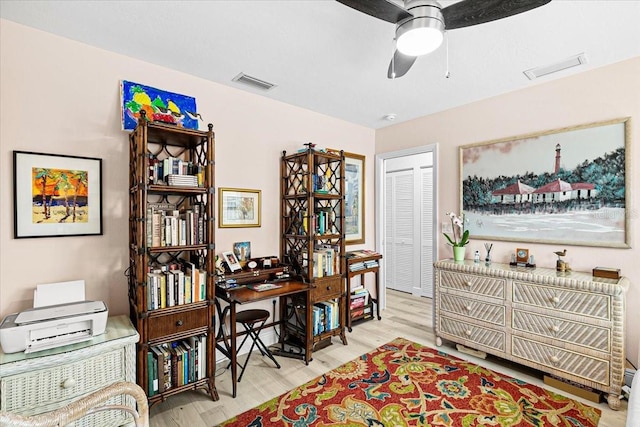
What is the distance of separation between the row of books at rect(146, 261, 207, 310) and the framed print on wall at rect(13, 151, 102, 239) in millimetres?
626

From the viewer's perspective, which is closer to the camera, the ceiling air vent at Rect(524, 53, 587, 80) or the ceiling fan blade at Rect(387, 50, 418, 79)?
the ceiling fan blade at Rect(387, 50, 418, 79)

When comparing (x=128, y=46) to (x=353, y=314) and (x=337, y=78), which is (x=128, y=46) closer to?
(x=337, y=78)

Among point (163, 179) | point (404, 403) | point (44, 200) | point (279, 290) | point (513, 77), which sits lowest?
point (404, 403)

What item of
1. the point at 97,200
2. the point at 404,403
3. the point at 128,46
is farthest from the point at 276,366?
the point at 128,46

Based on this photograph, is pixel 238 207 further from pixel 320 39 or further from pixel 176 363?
pixel 320 39

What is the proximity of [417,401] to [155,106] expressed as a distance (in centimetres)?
319

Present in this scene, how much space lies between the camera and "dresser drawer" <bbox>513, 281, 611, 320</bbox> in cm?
231

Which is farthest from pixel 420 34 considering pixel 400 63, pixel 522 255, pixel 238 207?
pixel 522 255

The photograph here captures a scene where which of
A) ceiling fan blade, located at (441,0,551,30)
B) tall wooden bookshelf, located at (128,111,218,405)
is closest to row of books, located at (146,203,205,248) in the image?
tall wooden bookshelf, located at (128,111,218,405)

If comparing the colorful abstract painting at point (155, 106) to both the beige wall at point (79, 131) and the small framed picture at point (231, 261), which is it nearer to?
the beige wall at point (79, 131)

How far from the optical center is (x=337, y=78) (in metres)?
2.82

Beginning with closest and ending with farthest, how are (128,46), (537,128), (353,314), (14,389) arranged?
(14,389), (128,46), (537,128), (353,314)

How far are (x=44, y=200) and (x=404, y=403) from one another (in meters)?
3.01

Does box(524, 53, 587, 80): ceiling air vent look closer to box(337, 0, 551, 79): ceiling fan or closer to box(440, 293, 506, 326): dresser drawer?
box(337, 0, 551, 79): ceiling fan
